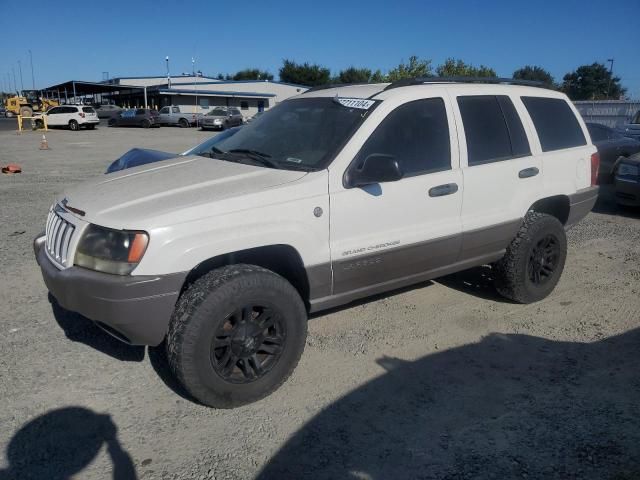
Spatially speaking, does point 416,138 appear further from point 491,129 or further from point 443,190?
point 491,129

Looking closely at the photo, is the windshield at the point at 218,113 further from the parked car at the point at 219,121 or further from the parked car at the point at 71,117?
the parked car at the point at 71,117

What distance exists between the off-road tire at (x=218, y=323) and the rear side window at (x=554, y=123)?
2875mm

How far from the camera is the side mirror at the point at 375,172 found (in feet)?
10.9

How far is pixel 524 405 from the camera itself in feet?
10.7

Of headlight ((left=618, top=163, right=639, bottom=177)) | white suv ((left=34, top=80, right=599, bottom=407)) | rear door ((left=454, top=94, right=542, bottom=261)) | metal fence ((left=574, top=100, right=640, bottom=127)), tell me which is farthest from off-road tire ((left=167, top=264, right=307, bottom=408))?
metal fence ((left=574, top=100, right=640, bottom=127))

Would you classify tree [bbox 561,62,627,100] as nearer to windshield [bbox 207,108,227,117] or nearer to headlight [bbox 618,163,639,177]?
windshield [bbox 207,108,227,117]

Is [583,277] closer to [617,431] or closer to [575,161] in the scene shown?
[575,161]

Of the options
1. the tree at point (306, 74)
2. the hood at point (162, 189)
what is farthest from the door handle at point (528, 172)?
the tree at point (306, 74)

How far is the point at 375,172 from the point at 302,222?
56cm

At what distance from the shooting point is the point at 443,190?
3957 mm

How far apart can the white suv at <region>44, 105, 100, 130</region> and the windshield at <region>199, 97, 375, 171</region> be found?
3522 cm

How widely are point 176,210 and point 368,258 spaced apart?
4.46ft

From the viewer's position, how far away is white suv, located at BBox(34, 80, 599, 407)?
116 inches

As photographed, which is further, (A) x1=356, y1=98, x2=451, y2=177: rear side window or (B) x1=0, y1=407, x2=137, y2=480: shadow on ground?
(A) x1=356, y1=98, x2=451, y2=177: rear side window
